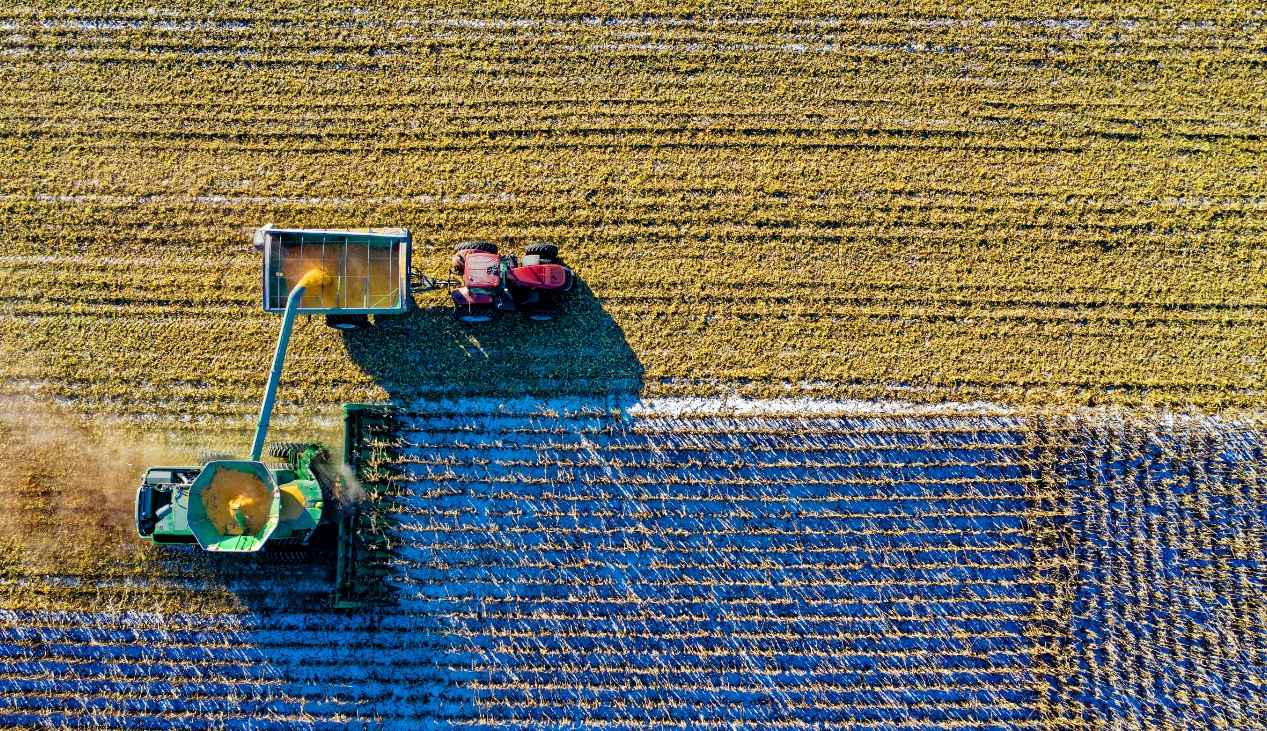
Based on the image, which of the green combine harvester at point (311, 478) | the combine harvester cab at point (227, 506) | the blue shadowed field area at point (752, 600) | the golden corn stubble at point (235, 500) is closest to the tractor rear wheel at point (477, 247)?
the green combine harvester at point (311, 478)

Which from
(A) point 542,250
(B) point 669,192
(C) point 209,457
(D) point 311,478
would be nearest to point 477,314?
(A) point 542,250

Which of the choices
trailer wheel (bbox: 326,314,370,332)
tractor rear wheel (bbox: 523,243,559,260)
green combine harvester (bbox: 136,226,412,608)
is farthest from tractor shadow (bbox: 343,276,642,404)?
tractor rear wheel (bbox: 523,243,559,260)

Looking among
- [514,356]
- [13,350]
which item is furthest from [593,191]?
[13,350]

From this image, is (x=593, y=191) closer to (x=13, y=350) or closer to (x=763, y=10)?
(x=763, y=10)

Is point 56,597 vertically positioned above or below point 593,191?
below

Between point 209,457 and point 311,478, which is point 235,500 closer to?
point 311,478

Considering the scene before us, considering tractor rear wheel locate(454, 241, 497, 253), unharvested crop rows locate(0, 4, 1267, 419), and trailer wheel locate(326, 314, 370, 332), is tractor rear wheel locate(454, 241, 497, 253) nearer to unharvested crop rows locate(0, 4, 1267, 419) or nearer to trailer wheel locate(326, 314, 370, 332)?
unharvested crop rows locate(0, 4, 1267, 419)
